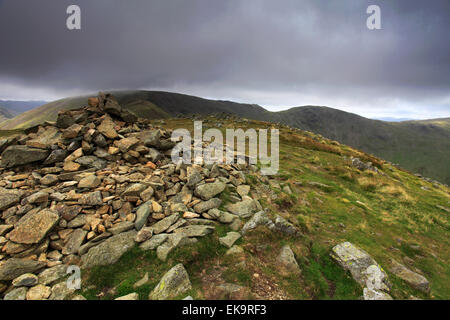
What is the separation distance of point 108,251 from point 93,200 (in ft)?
8.92

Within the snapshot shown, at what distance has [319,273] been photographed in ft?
24.8

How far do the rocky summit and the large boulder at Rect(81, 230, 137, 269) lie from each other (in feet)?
0.12

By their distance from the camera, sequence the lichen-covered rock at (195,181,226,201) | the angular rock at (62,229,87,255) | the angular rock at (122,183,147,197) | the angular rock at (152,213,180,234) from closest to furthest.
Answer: the angular rock at (62,229,87,255) < the angular rock at (152,213,180,234) < the angular rock at (122,183,147,197) < the lichen-covered rock at (195,181,226,201)

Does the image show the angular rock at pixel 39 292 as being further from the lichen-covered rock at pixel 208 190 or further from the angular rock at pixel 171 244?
the lichen-covered rock at pixel 208 190

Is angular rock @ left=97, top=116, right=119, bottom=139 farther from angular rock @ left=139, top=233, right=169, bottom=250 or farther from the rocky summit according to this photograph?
angular rock @ left=139, top=233, right=169, bottom=250

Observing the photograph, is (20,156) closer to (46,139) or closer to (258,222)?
(46,139)

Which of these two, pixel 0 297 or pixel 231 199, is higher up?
pixel 231 199

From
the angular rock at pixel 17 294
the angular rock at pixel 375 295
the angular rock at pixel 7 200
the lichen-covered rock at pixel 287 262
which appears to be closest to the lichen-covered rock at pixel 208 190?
the lichen-covered rock at pixel 287 262

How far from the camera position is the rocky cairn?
6.81m

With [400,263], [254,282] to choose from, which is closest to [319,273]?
[254,282]

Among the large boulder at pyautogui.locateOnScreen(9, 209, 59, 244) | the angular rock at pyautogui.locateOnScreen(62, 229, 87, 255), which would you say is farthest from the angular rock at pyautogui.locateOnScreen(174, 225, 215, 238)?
the large boulder at pyautogui.locateOnScreen(9, 209, 59, 244)

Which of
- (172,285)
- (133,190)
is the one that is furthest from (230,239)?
(133,190)

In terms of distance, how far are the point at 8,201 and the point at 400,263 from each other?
1762cm
